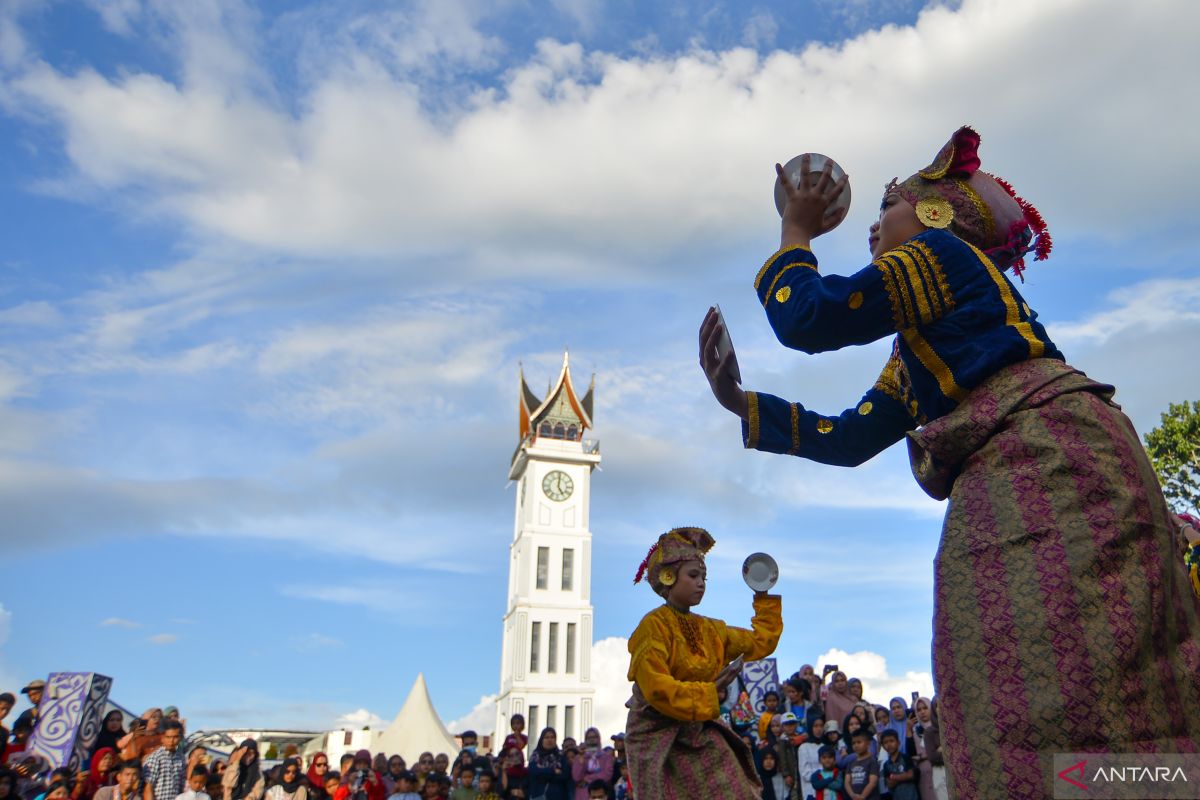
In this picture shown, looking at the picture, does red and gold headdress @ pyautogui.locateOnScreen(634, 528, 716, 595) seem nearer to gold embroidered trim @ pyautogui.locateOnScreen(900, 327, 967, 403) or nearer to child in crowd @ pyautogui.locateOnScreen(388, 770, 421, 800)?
gold embroidered trim @ pyautogui.locateOnScreen(900, 327, 967, 403)

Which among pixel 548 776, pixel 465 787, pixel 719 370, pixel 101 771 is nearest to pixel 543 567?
pixel 465 787

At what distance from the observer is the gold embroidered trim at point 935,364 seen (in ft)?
7.55

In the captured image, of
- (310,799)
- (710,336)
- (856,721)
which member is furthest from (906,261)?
(310,799)

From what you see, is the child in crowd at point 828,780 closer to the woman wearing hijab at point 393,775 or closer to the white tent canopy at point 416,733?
the woman wearing hijab at point 393,775

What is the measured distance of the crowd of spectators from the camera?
946 cm

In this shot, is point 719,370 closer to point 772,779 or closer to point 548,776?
point 772,779

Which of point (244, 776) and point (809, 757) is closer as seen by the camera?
point (809, 757)

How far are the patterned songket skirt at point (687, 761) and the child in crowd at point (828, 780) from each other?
561 centimetres

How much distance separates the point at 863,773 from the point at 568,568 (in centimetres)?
5756

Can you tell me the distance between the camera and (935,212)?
2.58 metres

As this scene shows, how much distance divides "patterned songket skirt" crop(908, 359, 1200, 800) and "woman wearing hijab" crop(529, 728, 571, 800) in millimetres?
11366

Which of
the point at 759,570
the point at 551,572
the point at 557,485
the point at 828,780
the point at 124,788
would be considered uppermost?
the point at 557,485

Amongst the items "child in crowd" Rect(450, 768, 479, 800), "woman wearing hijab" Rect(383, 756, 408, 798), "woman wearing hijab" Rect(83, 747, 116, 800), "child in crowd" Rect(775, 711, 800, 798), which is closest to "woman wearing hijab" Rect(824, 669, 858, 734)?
"child in crowd" Rect(775, 711, 800, 798)

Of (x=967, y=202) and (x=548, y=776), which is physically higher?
(x=967, y=202)
